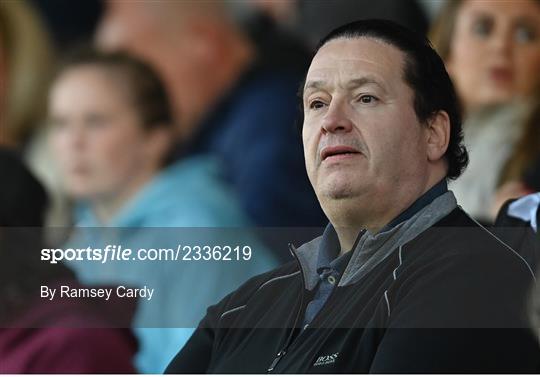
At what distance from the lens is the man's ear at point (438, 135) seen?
2594mm

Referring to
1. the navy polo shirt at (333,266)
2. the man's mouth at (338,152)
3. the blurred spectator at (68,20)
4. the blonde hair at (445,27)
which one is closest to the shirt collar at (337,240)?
the navy polo shirt at (333,266)

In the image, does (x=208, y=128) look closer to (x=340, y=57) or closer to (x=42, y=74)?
(x=42, y=74)

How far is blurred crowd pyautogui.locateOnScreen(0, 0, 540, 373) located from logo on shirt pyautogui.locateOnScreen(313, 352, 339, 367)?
2.40 feet

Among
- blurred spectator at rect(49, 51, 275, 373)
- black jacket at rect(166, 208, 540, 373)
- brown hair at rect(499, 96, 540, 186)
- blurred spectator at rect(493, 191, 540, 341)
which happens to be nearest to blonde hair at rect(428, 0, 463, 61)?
brown hair at rect(499, 96, 540, 186)

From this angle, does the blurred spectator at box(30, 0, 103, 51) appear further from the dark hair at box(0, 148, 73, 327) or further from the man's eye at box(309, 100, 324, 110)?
the man's eye at box(309, 100, 324, 110)

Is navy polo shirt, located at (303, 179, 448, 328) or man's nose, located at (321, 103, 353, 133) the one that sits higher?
man's nose, located at (321, 103, 353, 133)

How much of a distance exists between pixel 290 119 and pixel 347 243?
88cm

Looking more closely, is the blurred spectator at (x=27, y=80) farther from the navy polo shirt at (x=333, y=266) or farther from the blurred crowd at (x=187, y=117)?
the navy polo shirt at (x=333, y=266)

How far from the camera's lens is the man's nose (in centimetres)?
260

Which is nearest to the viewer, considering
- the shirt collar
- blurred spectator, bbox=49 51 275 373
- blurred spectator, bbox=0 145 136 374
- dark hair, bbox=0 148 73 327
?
the shirt collar

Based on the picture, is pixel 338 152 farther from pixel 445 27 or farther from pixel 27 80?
pixel 27 80

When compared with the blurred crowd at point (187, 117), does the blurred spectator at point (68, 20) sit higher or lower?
higher

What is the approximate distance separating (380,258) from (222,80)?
47.8 inches

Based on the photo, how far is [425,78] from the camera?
257 cm
